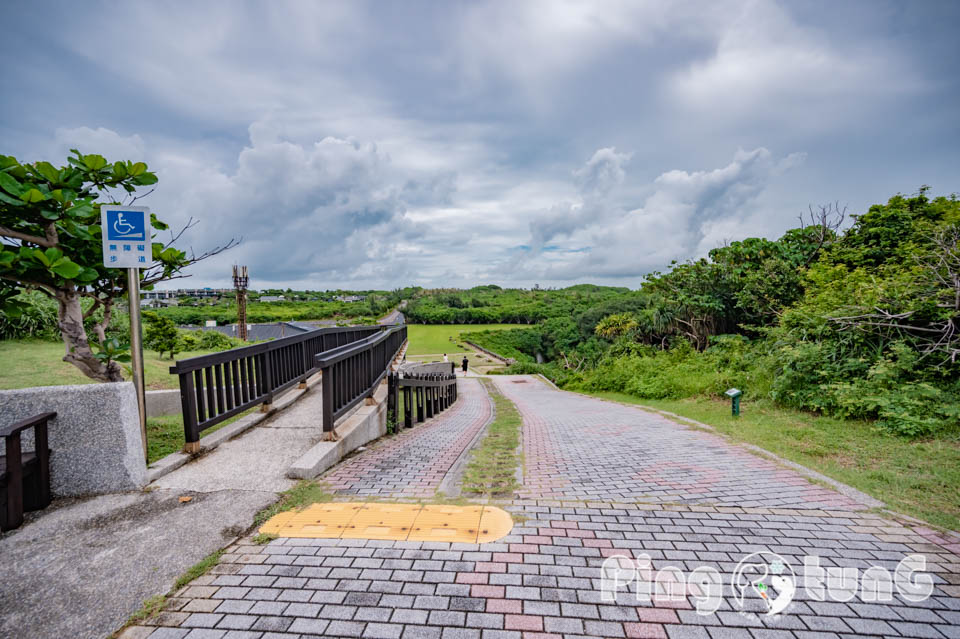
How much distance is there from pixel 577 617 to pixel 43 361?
1042 cm

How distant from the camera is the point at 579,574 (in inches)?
102

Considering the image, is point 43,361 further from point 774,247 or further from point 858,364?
point 774,247

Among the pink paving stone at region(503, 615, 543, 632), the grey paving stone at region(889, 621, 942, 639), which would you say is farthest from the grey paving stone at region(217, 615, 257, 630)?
the grey paving stone at region(889, 621, 942, 639)

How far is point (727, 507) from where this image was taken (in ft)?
11.9

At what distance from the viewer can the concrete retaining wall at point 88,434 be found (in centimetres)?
345

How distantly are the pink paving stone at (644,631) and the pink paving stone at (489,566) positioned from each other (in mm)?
780

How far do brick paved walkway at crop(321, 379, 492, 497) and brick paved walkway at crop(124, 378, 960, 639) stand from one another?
0.81ft

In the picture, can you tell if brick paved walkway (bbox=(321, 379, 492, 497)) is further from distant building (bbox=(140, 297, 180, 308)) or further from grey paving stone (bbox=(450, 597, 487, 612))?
distant building (bbox=(140, 297, 180, 308))

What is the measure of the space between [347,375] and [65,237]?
10.5 feet

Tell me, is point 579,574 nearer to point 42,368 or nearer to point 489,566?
point 489,566

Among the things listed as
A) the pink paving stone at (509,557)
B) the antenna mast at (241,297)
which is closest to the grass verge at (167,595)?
the pink paving stone at (509,557)

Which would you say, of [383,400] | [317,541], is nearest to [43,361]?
[383,400]

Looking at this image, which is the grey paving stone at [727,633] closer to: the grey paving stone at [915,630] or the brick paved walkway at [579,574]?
the brick paved walkway at [579,574]

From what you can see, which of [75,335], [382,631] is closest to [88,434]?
[75,335]
